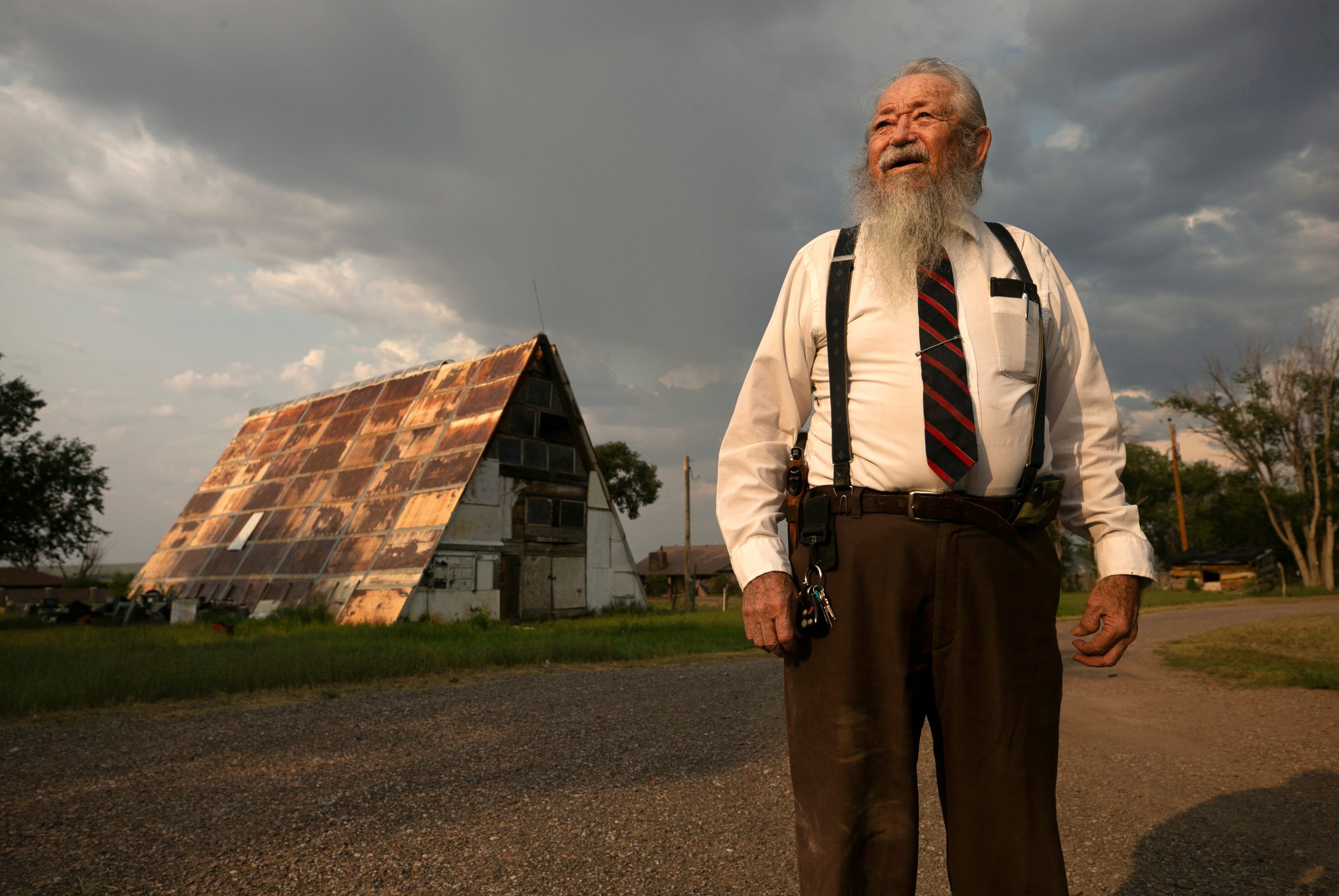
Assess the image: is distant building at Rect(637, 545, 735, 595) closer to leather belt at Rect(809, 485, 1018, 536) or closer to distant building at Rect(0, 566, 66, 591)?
distant building at Rect(0, 566, 66, 591)

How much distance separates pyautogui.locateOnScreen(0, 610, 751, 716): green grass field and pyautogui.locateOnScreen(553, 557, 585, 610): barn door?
1.23 meters

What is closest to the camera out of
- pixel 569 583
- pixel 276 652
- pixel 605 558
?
pixel 276 652

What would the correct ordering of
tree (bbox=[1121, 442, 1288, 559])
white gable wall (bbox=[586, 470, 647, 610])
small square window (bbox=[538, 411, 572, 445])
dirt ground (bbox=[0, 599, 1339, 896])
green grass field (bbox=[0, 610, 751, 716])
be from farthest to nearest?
tree (bbox=[1121, 442, 1288, 559])
white gable wall (bbox=[586, 470, 647, 610])
small square window (bbox=[538, 411, 572, 445])
green grass field (bbox=[0, 610, 751, 716])
dirt ground (bbox=[0, 599, 1339, 896])

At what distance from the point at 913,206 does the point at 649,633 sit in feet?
41.5

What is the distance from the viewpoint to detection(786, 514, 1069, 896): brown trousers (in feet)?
5.54

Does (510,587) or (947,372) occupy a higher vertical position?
(947,372)

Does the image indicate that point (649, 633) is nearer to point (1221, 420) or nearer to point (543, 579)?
point (543, 579)

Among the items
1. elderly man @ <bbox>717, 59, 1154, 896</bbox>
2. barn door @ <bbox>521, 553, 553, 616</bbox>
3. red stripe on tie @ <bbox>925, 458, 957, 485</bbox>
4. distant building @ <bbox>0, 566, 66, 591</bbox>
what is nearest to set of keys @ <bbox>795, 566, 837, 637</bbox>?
elderly man @ <bbox>717, 59, 1154, 896</bbox>

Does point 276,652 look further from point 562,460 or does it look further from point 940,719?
→ point 940,719

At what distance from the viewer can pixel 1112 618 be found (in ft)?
6.18

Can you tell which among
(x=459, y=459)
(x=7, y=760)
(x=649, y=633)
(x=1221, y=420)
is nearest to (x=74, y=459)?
(x=459, y=459)

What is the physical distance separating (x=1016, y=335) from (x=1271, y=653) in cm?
1018

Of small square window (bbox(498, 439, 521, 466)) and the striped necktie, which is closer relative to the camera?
the striped necktie

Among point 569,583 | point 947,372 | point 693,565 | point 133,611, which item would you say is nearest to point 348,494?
point 133,611
